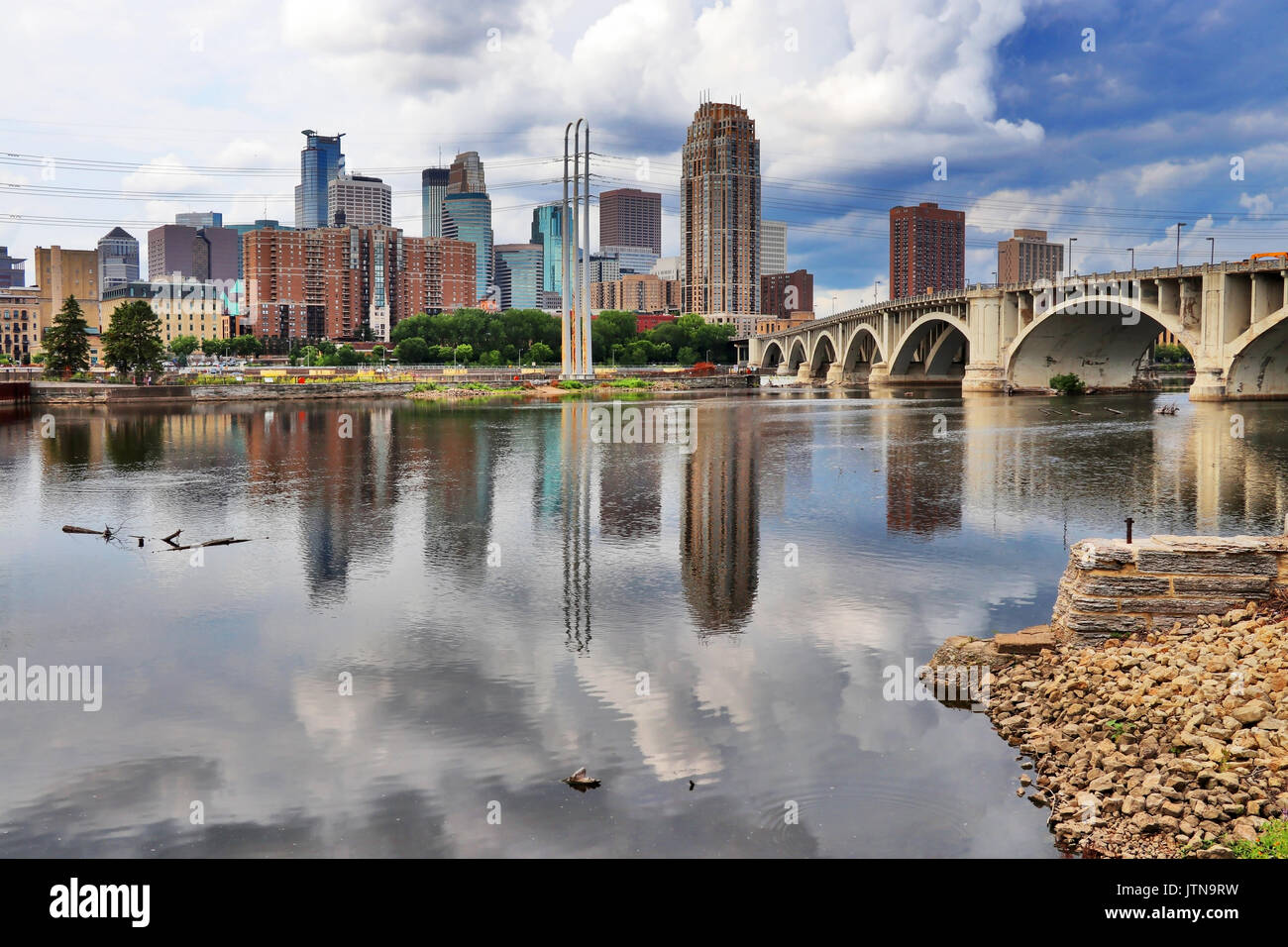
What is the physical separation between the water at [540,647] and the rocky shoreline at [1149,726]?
513mm

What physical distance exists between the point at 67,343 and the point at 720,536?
92.2m

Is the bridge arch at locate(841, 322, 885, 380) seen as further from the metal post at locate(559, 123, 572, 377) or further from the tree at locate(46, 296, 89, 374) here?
the tree at locate(46, 296, 89, 374)

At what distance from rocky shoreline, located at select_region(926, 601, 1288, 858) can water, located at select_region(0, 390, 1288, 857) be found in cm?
51

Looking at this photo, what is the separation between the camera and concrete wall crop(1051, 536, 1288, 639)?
14344 millimetres

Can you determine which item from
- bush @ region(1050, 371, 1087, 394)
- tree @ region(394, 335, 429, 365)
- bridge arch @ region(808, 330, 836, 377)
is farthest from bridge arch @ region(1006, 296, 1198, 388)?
tree @ region(394, 335, 429, 365)

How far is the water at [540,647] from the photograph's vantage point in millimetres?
10398

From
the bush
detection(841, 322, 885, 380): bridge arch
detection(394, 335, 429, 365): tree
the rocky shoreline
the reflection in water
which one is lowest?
the rocky shoreline

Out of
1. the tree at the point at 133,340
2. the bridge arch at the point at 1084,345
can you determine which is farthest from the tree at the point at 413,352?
the bridge arch at the point at 1084,345

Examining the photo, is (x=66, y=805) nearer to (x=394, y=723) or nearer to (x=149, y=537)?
(x=394, y=723)

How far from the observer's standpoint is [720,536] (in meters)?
24.9

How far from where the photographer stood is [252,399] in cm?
9888

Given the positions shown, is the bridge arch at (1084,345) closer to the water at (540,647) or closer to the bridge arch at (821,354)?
the water at (540,647)

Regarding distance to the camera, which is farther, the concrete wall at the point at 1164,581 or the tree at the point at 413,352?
the tree at the point at 413,352
